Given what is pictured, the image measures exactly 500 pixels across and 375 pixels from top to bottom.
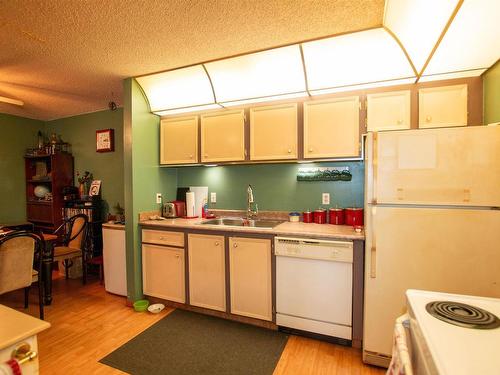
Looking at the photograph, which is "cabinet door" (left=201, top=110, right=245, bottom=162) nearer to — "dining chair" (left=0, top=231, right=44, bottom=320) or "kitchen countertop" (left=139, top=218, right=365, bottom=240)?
"kitchen countertop" (left=139, top=218, right=365, bottom=240)

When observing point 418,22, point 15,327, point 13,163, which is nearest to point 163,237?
point 15,327

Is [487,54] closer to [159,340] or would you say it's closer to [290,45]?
[290,45]

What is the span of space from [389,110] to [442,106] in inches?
15.0

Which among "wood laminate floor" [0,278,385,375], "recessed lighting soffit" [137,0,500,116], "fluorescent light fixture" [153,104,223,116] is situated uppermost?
"recessed lighting soffit" [137,0,500,116]

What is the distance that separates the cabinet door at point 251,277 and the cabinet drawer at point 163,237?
0.59m

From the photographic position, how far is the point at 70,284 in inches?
135

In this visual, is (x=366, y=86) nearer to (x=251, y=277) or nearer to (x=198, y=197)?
(x=251, y=277)

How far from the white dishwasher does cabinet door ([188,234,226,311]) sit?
560 mm

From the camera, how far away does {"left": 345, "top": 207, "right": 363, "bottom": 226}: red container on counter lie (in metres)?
2.34

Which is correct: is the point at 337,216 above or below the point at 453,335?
above

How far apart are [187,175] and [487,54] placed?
119 inches

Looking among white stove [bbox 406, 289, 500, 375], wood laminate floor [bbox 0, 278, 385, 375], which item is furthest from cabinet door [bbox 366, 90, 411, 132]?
wood laminate floor [bbox 0, 278, 385, 375]

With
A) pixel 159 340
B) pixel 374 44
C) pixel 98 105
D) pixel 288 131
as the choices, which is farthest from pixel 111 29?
pixel 159 340

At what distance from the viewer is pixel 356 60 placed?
208 cm
